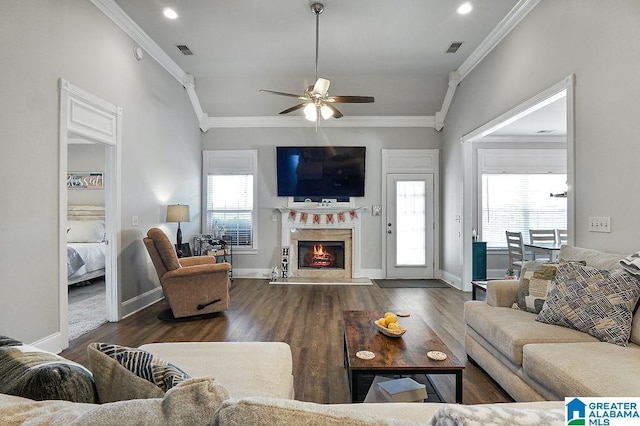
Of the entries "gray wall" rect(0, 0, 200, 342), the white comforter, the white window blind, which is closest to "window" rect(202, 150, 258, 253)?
the white window blind

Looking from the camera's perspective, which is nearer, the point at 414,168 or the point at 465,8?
the point at 465,8

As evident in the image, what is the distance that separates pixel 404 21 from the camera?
4.18 meters

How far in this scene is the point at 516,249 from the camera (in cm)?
570

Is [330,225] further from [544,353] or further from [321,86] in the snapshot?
[544,353]

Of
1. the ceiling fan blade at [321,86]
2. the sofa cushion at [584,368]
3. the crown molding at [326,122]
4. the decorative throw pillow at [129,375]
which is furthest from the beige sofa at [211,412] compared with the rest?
the crown molding at [326,122]

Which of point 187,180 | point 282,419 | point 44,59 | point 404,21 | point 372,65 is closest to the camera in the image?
point 282,419

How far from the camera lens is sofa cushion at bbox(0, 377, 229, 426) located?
1.96 ft

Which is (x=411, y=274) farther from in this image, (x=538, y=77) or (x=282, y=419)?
(x=282, y=419)

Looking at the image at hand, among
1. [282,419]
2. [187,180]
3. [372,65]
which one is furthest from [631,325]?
[187,180]

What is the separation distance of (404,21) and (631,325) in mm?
3793

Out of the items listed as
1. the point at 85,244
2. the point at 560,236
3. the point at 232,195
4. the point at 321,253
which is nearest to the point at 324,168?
the point at 321,253

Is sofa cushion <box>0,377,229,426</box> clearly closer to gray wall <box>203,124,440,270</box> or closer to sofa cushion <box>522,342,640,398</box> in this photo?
sofa cushion <box>522,342,640,398</box>

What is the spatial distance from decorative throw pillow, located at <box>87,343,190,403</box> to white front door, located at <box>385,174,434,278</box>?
232 inches

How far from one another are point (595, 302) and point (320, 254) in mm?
4887
